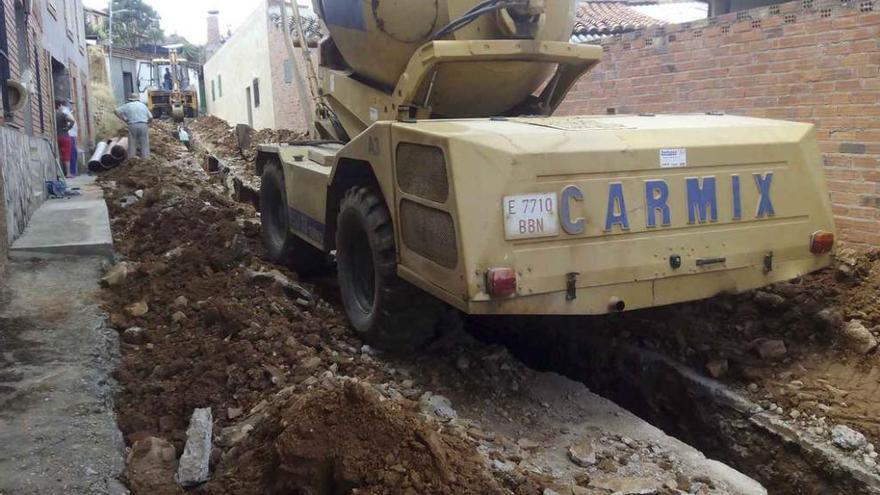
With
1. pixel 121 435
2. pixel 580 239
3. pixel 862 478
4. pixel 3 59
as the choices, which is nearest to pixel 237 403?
pixel 121 435

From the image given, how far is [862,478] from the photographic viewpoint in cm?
355

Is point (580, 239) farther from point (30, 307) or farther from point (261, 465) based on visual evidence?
point (30, 307)

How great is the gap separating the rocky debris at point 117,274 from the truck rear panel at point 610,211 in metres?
2.73

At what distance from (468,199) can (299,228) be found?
285cm

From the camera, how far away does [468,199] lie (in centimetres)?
343

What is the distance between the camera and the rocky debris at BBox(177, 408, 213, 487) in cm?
298

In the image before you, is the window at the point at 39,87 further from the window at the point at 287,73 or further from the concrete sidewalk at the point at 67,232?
the window at the point at 287,73

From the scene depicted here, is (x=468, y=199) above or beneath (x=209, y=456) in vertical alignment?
above

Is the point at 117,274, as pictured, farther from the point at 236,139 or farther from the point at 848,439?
the point at 236,139

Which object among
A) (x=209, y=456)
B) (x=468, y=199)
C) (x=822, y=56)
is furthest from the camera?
(x=822, y=56)

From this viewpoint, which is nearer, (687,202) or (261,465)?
(261,465)

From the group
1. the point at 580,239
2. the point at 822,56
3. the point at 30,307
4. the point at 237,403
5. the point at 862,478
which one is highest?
the point at 822,56

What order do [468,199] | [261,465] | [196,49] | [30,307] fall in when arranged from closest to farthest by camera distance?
[261,465] → [468,199] → [30,307] → [196,49]

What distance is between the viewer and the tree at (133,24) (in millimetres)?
Answer: 57562
